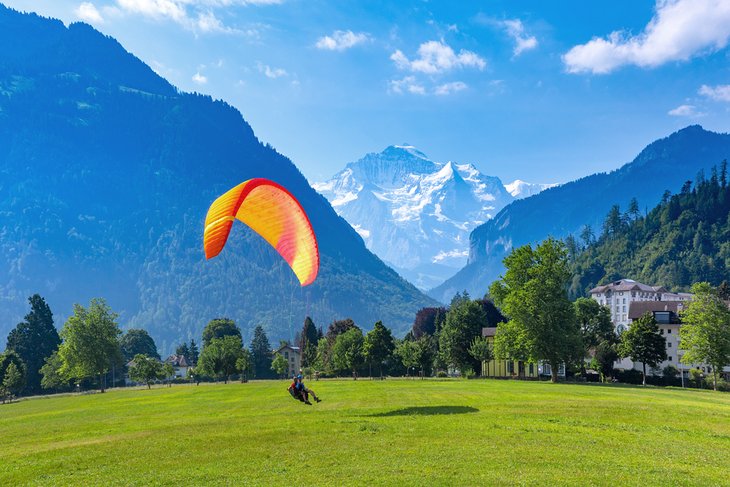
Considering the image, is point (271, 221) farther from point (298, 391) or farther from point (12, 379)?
point (12, 379)

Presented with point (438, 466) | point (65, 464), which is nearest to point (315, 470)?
point (438, 466)

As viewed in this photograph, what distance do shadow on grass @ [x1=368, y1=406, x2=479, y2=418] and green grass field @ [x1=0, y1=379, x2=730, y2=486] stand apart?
101 millimetres

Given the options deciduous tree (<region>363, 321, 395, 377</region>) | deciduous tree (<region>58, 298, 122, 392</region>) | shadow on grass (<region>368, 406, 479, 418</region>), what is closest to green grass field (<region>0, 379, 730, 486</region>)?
shadow on grass (<region>368, 406, 479, 418</region>)

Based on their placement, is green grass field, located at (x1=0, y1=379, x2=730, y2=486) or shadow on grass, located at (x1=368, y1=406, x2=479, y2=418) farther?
shadow on grass, located at (x1=368, y1=406, x2=479, y2=418)

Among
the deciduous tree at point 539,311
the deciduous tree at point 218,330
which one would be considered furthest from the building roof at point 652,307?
the deciduous tree at point 218,330

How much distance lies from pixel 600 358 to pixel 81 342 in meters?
75.3

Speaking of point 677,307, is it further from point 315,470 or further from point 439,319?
point 315,470

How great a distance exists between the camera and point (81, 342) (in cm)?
7544

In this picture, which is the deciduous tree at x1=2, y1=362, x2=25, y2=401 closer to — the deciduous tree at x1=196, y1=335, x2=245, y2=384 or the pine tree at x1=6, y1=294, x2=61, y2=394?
the pine tree at x1=6, y1=294, x2=61, y2=394

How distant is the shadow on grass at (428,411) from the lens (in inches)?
1037

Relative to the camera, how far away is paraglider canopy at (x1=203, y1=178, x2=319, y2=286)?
2541 centimetres

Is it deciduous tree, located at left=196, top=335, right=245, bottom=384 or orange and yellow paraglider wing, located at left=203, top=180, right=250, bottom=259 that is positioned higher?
orange and yellow paraglider wing, located at left=203, top=180, right=250, bottom=259

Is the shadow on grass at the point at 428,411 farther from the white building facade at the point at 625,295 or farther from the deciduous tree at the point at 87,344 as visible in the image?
the white building facade at the point at 625,295

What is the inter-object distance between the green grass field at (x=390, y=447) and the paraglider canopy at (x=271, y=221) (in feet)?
26.9
